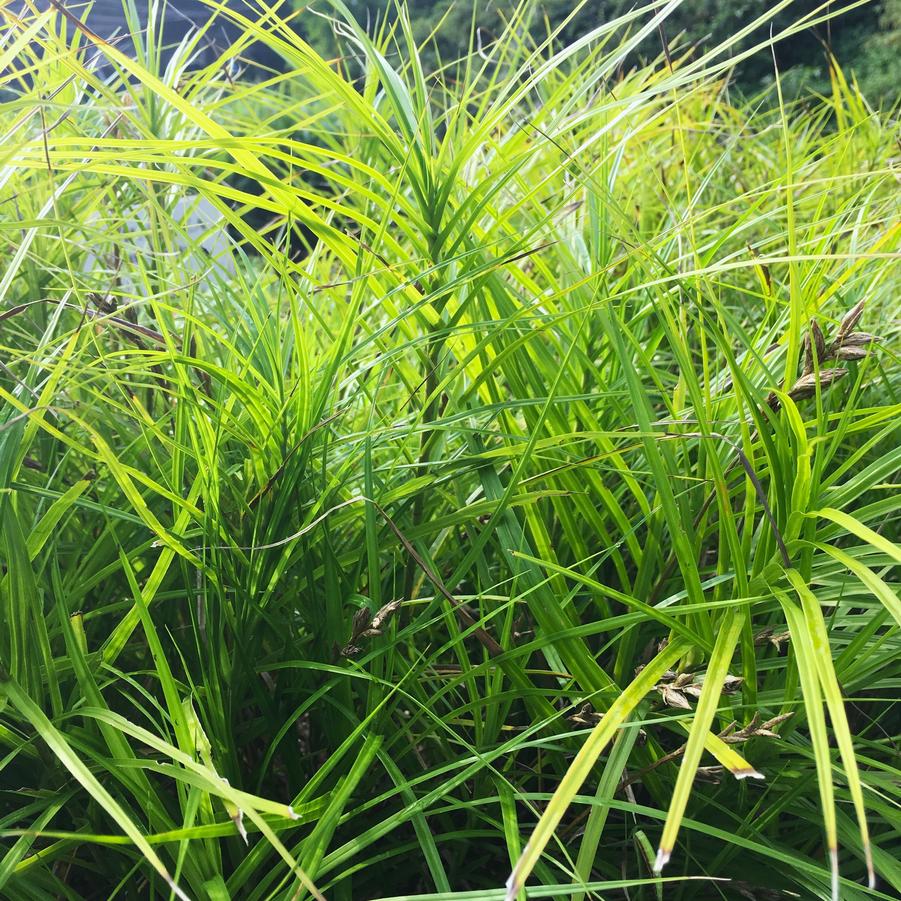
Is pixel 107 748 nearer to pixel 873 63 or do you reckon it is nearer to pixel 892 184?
pixel 892 184

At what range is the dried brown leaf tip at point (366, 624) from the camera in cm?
41

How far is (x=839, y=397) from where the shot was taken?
635 mm

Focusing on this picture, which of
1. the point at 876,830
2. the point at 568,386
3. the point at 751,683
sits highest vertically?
the point at 568,386

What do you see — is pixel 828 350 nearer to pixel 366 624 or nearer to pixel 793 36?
pixel 366 624

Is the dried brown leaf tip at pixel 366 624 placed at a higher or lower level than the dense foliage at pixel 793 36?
lower

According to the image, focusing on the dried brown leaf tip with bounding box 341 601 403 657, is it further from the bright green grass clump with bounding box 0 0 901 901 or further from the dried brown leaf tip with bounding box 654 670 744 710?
the dried brown leaf tip with bounding box 654 670 744 710

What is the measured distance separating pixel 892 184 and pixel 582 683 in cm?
109

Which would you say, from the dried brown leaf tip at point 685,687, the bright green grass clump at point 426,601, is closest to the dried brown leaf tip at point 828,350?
the bright green grass clump at point 426,601

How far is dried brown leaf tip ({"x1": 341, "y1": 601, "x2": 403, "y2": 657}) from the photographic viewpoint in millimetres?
411

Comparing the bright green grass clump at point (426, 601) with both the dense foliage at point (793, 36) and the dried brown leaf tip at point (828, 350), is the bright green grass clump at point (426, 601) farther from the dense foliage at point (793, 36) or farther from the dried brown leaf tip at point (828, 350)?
the dense foliage at point (793, 36)

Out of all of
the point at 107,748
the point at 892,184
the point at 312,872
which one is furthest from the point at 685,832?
the point at 892,184

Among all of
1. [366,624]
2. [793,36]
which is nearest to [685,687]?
[366,624]

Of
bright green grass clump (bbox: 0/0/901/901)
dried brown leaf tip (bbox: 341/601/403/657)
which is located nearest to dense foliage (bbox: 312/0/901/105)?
bright green grass clump (bbox: 0/0/901/901)

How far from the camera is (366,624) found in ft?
1.42
